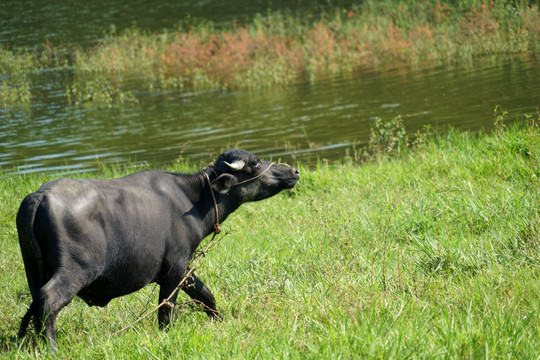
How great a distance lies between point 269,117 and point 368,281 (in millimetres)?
11921

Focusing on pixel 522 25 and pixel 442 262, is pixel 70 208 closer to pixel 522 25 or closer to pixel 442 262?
pixel 442 262

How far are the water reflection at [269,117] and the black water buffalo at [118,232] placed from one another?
6.38 meters

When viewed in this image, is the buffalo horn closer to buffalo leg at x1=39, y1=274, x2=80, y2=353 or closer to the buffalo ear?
the buffalo ear

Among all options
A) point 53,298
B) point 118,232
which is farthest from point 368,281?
point 53,298

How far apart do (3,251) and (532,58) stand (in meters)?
16.3

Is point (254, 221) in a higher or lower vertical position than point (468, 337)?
lower

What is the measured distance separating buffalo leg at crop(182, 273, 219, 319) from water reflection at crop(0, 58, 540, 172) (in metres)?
6.93

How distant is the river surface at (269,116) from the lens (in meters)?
14.0

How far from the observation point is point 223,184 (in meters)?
5.76

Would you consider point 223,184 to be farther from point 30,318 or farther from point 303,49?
point 303,49

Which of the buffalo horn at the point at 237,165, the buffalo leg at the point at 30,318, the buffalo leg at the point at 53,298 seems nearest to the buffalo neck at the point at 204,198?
the buffalo horn at the point at 237,165

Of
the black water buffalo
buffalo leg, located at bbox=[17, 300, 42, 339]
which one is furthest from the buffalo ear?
buffalo leg, located at bbox=[17, 300, 42, 339]

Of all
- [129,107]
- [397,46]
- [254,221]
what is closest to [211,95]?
[129,107]

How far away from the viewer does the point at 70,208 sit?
468 cm
